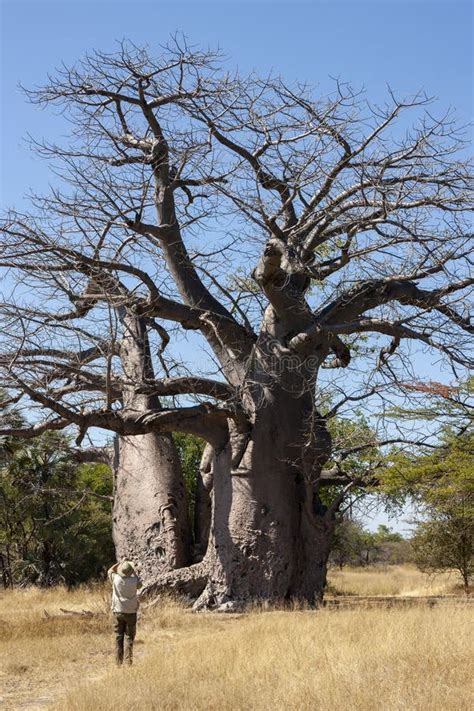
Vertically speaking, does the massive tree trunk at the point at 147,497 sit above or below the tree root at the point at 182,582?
above

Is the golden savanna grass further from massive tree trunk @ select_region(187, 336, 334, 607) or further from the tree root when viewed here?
the tree root

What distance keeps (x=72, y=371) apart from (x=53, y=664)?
371cm

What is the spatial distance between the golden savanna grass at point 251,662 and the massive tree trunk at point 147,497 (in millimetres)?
1620

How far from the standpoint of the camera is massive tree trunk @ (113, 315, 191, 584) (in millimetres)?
11094

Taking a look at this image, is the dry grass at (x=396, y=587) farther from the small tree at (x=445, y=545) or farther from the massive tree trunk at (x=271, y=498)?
the massive tree trunk at (x=271, y=498)

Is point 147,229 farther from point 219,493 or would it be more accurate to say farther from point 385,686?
point 385,686

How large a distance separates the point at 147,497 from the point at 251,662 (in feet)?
17.1

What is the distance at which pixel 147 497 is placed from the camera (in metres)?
11.3

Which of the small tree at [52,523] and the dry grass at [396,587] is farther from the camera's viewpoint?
the dry grass at [396,587]

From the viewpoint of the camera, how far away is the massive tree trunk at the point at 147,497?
Answer: 11.1m

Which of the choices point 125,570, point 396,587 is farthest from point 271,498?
point 396,587

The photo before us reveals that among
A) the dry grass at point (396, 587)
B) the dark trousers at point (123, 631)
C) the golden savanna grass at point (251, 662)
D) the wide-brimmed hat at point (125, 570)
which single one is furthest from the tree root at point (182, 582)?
the dry grass at point (396, 587)

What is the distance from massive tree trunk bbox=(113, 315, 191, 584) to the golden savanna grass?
162 centimetres

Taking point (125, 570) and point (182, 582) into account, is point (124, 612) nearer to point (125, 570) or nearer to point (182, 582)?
point (125, 570)
